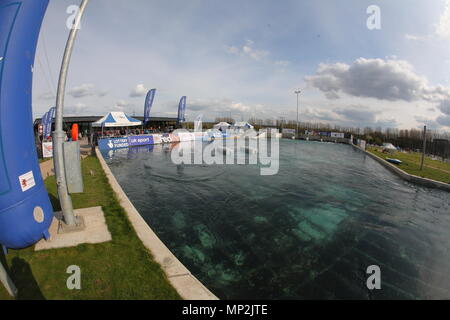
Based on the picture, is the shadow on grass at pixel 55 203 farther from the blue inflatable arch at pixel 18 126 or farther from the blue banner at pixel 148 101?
the blue banner at pixel 148 101

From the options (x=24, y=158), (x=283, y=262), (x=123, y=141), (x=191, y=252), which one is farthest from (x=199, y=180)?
(x=123, y=141)

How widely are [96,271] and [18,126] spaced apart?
3.68 metres

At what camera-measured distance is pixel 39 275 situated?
4.20 metres

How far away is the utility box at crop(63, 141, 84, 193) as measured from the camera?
5.69 m

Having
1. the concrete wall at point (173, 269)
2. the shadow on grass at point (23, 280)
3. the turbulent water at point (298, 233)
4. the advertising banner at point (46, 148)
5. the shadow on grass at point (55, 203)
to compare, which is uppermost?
the advertising banner at point (46, 148)

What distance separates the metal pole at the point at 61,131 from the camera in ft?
17.5

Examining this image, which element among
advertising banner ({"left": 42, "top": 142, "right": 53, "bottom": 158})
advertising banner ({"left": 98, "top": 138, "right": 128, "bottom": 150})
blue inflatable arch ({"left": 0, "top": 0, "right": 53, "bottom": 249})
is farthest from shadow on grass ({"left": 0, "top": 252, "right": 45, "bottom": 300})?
advertising banner ({"left": 98, "top": 138, "right": 128, "bottom": 150})

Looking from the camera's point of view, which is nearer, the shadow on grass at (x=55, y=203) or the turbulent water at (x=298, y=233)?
the turbulent water at (x=298, y=233)

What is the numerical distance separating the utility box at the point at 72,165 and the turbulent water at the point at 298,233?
3014 millimetres

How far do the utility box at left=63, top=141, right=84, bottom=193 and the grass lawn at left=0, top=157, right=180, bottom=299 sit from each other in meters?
1.68

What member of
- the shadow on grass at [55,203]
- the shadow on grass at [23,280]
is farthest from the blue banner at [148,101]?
the shadow on grass at [23,280]

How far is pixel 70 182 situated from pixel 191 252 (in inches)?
159
